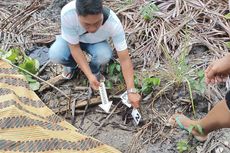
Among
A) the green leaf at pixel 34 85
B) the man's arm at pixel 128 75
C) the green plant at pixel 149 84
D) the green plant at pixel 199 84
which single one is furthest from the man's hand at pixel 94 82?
the green plant at pixel 199 84

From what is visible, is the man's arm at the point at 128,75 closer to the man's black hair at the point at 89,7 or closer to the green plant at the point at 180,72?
the green plant at the point at 180,72

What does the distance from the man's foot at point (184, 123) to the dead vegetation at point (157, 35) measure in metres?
0.06

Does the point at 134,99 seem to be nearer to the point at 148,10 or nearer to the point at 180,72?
the point at 180,72

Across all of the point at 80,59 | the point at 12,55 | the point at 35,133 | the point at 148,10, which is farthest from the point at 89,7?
Answer: the point at 148,10

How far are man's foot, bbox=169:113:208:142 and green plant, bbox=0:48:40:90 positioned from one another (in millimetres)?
971

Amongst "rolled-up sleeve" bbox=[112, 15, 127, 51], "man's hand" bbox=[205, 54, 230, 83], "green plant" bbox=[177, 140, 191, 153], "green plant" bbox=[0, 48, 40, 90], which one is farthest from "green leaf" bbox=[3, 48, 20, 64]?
"man's hand" bbox=[205, 54, 230, 83]

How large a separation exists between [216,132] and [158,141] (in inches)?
13.6

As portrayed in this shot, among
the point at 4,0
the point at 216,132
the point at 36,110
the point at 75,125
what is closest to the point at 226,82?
the point at 216,132

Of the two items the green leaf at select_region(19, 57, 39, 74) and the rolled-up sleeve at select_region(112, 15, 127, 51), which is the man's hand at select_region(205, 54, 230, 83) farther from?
the green leaf at select_region(19, 57, 39, 74)

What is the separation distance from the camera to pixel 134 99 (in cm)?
277

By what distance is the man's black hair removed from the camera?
2492mm

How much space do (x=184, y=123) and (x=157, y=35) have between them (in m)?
0.89

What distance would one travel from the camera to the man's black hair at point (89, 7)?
98.1 inches

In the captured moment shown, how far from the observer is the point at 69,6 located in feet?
9.17
